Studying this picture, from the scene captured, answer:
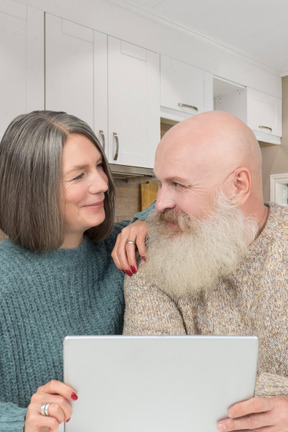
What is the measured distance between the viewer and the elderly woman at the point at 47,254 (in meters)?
1.14

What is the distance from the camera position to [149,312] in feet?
3.44

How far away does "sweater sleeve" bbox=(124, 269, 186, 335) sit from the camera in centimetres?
103

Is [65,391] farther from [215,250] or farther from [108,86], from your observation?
[108,86]

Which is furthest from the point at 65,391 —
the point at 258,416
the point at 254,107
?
the point at 254,107

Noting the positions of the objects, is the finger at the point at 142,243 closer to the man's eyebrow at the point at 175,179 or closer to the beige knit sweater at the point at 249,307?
the beige knit sweater at the point at 249,307

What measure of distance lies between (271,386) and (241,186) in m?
0.45

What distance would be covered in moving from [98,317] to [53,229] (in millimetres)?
279

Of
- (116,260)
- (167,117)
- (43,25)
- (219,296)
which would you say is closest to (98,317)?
(116,260)

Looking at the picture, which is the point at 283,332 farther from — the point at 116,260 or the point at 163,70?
the point at 163,70

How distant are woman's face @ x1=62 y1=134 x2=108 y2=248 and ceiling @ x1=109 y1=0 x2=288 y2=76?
68.0 inches

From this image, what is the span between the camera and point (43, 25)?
2293 mm

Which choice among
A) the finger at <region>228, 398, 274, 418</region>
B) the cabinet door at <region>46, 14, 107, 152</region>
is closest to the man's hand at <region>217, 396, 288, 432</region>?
the finger at <region>228, 398, 274, 418</region>

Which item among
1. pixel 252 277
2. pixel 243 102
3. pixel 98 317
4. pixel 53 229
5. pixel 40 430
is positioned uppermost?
pixel 243 102

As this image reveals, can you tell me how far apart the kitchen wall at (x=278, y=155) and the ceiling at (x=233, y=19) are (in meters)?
0.57
